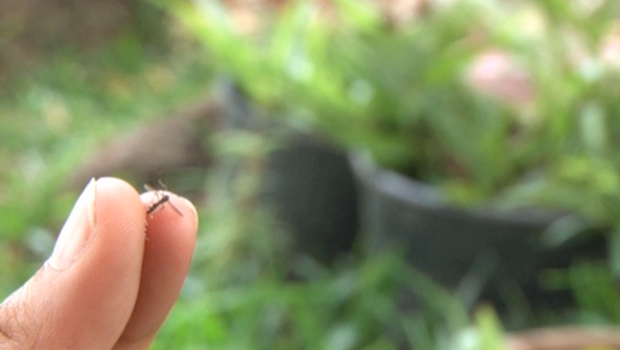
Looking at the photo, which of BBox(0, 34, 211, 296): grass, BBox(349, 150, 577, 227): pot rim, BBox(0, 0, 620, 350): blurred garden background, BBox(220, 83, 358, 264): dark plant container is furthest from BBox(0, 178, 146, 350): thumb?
BBox(220, 83, 358, 264): dark plant container

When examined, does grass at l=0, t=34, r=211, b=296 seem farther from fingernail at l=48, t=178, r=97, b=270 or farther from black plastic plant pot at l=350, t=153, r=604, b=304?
fingernail at l=48, t=178, r=97, b=270

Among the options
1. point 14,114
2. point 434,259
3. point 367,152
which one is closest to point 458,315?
point 434,259

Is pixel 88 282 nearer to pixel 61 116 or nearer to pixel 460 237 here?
pixel 460 237

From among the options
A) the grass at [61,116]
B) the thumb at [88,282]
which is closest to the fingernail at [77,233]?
the thumb at [88,282]

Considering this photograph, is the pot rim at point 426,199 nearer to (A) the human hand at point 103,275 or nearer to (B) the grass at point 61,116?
(B) the grass at point 61,116

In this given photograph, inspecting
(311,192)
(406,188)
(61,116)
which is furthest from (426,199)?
(61,116)
